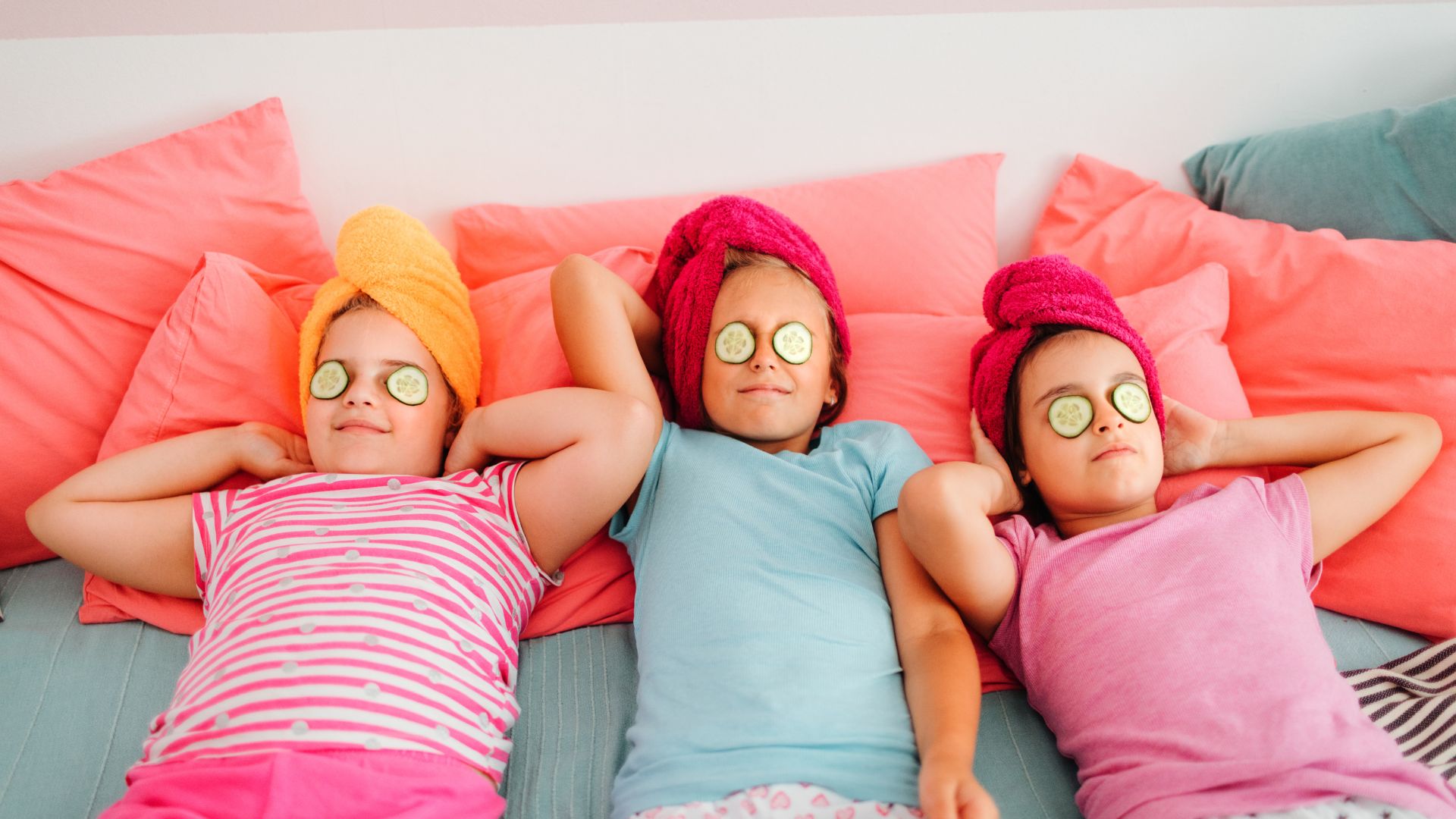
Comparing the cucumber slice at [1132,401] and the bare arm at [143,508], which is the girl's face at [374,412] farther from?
the cucumber slice at [1132,401]

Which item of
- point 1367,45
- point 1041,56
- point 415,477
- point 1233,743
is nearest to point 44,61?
point 415,477

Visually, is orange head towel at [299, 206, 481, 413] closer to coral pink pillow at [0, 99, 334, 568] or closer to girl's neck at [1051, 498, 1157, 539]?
coral pink pillow at [0, 99, 334, 568]

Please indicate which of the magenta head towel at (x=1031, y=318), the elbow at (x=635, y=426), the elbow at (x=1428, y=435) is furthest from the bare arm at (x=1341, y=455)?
the elbow at (x=635, y=426)

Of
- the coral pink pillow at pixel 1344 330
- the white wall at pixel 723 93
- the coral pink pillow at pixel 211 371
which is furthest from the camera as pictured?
the white wall at pixel 723 93

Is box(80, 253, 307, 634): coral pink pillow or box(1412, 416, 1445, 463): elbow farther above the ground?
box(80, 253, 307, 634): coral pink pillow

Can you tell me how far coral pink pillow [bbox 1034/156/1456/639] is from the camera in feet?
4.24

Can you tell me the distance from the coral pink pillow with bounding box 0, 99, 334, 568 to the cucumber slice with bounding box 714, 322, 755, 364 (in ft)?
2.76

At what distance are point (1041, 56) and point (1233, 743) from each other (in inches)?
52.5

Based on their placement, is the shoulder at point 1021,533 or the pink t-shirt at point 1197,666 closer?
the pink t-shirt at point 1197,666

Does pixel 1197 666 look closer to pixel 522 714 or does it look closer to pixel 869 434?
pixel 869 434

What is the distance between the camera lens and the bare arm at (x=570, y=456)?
4.15 feet

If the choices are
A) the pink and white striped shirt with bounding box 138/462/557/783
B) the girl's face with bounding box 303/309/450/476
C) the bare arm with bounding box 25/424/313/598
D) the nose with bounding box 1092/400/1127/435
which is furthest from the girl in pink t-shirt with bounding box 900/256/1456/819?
the bare arm with bounding box 25/424/313/598

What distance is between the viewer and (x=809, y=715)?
3.45 ft

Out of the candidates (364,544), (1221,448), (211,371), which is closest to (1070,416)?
(1221,448)
